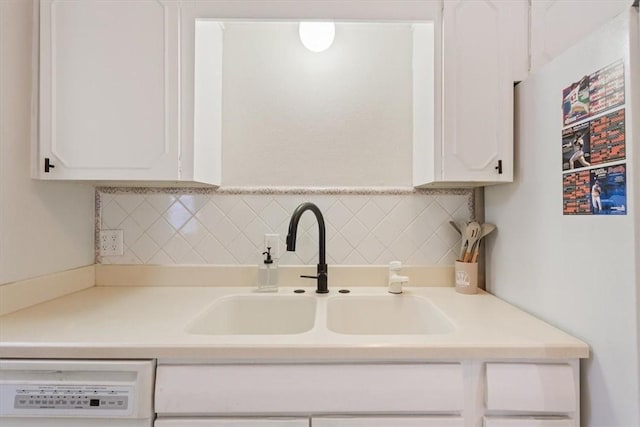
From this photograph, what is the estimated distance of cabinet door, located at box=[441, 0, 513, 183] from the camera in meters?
1.17

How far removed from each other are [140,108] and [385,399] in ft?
4.00

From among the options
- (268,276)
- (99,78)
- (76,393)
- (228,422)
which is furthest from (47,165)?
(228,422)

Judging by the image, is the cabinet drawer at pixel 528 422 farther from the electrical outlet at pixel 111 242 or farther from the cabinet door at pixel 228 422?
the electrical outlet at pixel 111 242

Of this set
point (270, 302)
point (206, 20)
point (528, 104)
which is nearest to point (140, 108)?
point (206, 20)

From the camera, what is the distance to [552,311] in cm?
100

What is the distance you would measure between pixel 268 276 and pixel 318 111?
782mm

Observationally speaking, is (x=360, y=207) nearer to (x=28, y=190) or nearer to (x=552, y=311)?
(x=552, y=311)

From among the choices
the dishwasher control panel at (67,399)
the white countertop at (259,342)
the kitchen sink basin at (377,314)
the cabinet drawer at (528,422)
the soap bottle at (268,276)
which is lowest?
the cabinet drawer at (528,422)

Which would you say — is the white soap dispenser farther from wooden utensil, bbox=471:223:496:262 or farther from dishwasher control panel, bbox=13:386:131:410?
dishwasher control panel, bbox=13:386:131:410

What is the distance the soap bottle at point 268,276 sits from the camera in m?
1.39

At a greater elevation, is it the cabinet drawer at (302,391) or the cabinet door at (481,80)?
the cabinet door at (481,80)

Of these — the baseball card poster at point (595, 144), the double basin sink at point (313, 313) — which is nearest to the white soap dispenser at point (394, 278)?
the double basin sink at point (313, 313)

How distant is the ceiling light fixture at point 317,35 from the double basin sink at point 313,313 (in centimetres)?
111

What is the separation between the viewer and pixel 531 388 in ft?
2.76
